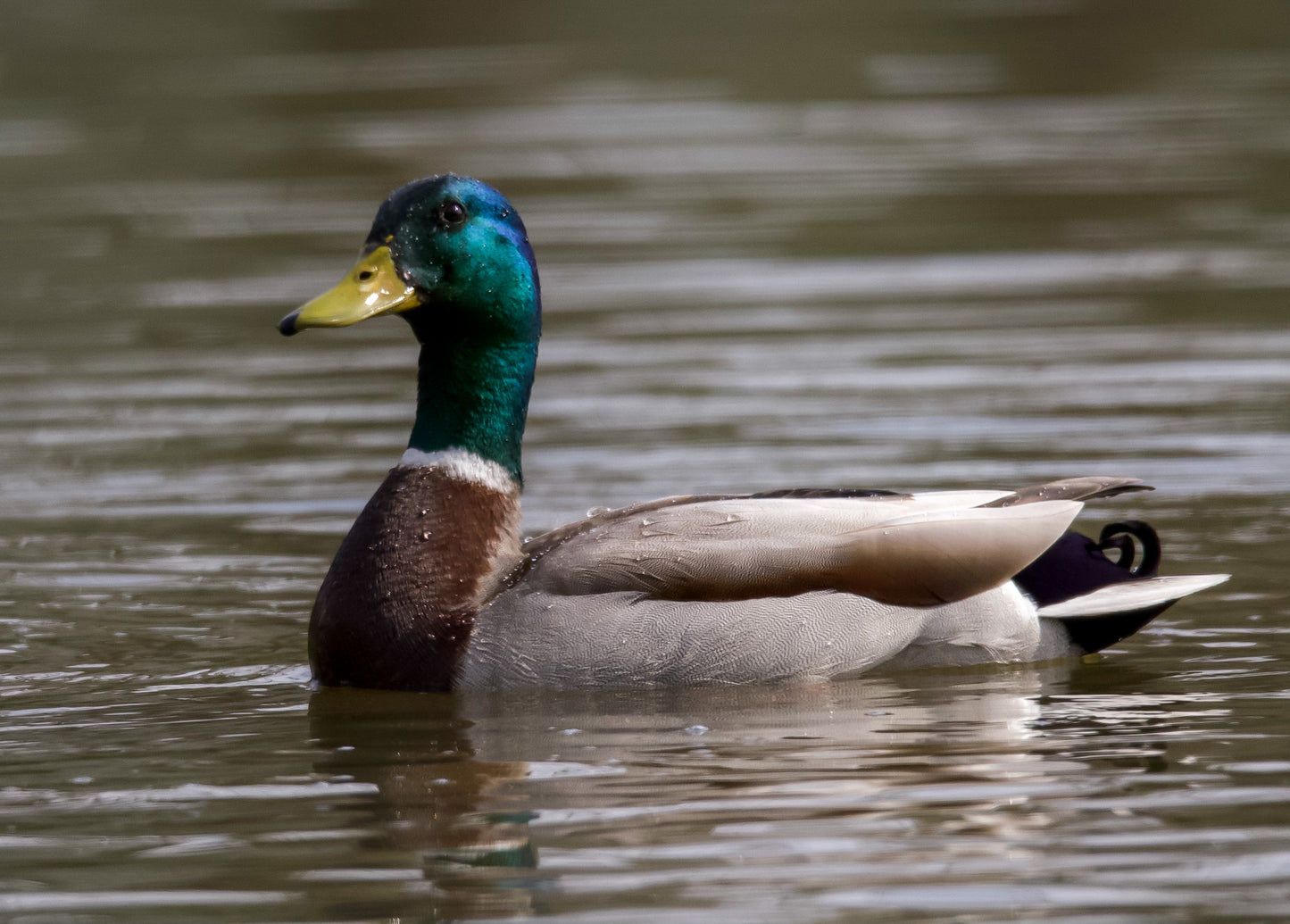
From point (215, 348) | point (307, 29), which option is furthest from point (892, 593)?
point (307, 29)

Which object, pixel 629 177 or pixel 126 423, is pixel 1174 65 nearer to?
pixel 629 177

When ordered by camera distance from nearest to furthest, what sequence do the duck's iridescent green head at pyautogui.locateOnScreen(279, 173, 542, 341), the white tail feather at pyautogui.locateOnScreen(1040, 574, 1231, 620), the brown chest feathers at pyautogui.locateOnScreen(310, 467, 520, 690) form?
the brown chest feathers at pyautogui.locateOnScreen(310, 467, 520, 690), the white tail feather at pyautogui.locateOnScreen(1040, 574, 1231, 620), the duck's iridescent green head at pyautogui.locateOnScreen(279, 173, 542, 341)

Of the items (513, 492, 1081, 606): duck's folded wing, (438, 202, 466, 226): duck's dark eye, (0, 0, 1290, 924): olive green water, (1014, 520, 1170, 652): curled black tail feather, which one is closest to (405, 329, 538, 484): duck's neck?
(438, 202, 466, 226): duck's dark eye

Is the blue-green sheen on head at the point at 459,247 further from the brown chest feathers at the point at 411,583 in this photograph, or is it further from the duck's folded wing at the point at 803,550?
the duck's folded wing at the point at 803,550

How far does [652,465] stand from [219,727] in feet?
11.6

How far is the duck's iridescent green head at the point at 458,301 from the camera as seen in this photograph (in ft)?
24.9

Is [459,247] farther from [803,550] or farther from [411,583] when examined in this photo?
[803,550]

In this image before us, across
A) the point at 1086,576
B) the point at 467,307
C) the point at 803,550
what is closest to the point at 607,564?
the point at 803,550

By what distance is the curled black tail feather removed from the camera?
7.59m

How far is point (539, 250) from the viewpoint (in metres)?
15.4

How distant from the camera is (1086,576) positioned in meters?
7.62

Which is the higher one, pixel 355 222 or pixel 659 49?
pixel 659 49

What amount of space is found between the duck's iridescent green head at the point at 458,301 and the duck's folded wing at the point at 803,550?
1.89 ft

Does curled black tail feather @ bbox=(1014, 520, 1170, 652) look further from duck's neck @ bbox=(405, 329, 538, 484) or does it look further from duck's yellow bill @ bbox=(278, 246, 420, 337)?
duck's yellow bill @ bbox=(278, 246, 420, 337)
